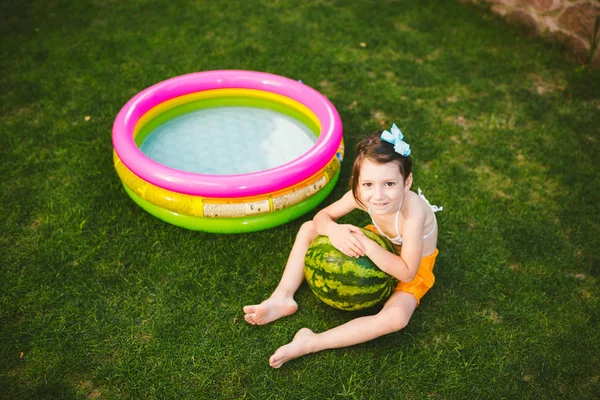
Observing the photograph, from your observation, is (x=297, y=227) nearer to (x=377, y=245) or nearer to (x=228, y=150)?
(x=377, y=245)

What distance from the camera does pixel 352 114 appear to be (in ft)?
16.3

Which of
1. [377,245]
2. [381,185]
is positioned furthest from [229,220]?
[381,185]

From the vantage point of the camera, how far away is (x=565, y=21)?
5.64 metres

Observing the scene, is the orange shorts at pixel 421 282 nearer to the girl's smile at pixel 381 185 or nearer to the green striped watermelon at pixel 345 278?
the green striped watermelon at pixel 345 278

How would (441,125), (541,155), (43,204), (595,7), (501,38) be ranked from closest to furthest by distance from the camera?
(43,204), (541,155), (441,125), (595,7), (501,38)

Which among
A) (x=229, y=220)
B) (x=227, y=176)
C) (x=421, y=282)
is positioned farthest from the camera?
(x=229, y=220)

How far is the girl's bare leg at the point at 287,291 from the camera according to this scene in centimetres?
310

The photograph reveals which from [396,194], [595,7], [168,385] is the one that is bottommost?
[168,385]

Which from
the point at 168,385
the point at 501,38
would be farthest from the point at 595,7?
the point at 168,385

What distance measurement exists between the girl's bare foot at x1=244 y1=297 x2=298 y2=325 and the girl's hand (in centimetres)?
54

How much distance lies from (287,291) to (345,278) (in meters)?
0.54

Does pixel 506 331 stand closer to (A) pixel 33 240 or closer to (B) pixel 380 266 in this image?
(B) pixel 380 266

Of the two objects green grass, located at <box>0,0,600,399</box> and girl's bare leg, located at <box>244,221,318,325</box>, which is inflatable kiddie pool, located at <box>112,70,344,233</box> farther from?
girl's bare leg, located at <box>244,221,318,325</box>

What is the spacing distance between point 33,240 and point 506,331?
3.26 meters
